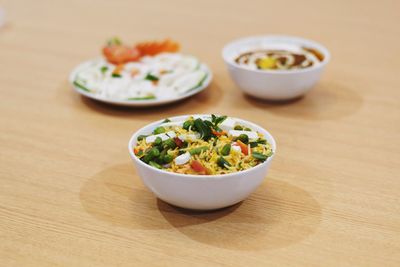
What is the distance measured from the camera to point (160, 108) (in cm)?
170

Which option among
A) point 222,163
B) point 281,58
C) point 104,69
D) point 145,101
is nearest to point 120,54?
point 104,69

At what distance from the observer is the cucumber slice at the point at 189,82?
171 cm

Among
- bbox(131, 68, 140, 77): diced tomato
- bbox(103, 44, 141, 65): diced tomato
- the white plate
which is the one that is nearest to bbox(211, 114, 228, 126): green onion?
the white plate

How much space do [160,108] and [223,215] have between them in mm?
604

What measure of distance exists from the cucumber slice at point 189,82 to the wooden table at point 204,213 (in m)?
0.05

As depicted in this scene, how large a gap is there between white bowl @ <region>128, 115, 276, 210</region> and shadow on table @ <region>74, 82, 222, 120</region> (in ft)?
1.79

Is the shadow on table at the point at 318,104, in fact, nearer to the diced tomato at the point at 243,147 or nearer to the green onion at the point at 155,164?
the diced tomato at the point at 243,147

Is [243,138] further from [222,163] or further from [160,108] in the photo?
[160,108]

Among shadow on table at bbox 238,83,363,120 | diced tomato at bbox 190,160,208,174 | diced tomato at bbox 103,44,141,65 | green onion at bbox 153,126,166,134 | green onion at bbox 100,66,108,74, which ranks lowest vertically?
shadow on table at bbox 238,83,363,120

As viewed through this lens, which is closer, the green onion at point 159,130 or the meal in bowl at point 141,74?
the green onion at point 159,130

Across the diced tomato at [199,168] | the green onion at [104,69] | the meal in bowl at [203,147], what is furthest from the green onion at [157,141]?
the green onion at [104,69]

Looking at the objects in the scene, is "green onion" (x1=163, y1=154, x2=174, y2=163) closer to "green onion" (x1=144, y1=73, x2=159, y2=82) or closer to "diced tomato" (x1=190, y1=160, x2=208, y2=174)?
"diced tomato" (x1=190, y1=160, x2=208, y2=174)

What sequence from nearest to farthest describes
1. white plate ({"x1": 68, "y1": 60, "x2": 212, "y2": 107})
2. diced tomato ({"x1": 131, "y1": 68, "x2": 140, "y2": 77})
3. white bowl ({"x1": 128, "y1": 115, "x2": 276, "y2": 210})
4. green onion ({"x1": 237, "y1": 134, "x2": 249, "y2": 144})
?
white bowl ({"x1": 128, "y1": 115, "x2": 276, "y2": 210})
green onion ({"x1": 237, "y1": 134, "x2": 249, "y2": 144})
white plate ({"x1": 68, "y1": 60, "x2": 212, "y2": 107})
diced tomato ({"x1": 131, "y1": 68, "x2": 140, "y2": 77})

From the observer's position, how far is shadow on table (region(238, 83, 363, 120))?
1661 millimetres
